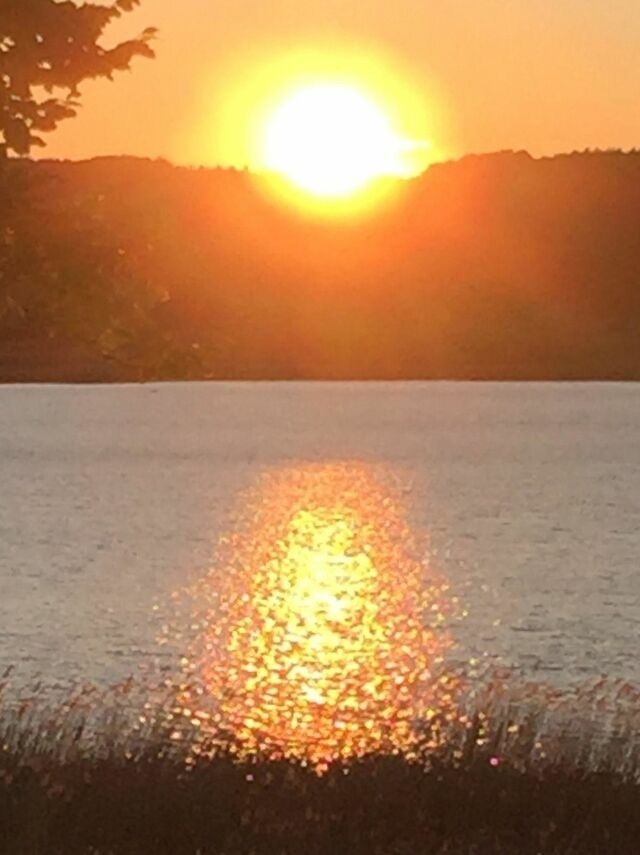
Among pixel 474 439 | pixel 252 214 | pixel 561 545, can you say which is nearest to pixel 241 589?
pixel 561 545

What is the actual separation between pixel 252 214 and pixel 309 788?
501 ft

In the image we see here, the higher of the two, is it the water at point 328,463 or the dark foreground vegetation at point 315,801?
the water at point 328,463

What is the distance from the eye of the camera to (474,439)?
126062mm

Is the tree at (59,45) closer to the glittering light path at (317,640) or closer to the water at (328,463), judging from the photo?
the glittering light path at (317,640)

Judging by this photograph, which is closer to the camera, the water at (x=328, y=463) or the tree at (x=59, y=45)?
the tree at (x=59, y=45)

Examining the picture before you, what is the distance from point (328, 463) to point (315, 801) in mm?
85159

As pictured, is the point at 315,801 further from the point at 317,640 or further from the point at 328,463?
the point at 328,463

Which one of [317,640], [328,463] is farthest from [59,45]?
[328,463]

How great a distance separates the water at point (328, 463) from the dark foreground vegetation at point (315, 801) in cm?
1547

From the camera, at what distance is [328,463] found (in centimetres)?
9744

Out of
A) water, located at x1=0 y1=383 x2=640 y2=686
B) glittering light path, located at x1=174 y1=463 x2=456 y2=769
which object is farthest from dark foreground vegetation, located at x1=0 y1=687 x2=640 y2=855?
water, located at x1=0 y1=383 x2=640 y2=686

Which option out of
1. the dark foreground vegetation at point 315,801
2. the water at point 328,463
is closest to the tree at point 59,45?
the dark foreground vegetation at point 315,801

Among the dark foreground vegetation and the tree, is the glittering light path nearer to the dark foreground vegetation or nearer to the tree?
the dark foreground vegetation

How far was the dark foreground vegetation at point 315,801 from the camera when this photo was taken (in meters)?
11.2
